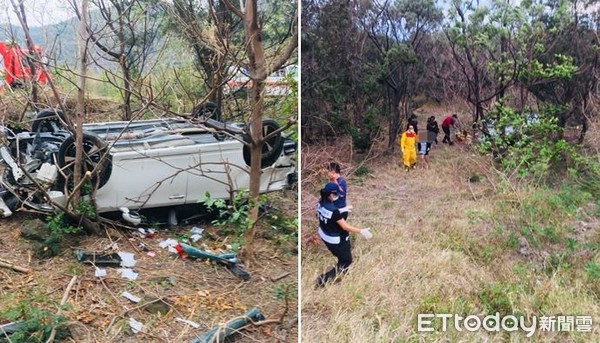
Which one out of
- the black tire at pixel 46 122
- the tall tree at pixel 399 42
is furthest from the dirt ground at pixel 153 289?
the tall tree at pixel 399 42

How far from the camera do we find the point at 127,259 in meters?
3.96

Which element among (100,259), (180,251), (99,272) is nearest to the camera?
(99,272)

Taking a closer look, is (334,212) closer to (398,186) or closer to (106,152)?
(398,186)

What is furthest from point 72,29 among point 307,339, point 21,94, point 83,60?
point 307,339

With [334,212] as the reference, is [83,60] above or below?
above

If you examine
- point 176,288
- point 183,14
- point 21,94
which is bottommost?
point 176,288

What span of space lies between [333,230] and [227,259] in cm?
140

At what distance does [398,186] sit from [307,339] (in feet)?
3.02

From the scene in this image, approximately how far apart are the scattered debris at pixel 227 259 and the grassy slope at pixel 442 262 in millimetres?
1185

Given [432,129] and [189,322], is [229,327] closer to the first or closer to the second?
[189,322]

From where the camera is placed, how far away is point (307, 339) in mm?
2473

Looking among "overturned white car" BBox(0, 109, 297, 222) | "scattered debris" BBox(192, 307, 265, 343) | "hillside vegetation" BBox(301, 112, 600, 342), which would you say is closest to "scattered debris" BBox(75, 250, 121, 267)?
"overturned white car" BBox(0, 109, 297, 222)

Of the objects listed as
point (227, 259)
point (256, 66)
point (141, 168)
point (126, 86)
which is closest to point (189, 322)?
point (227, 259)

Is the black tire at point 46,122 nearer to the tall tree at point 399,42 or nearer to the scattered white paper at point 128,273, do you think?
the scattered white paper at point 128,273
